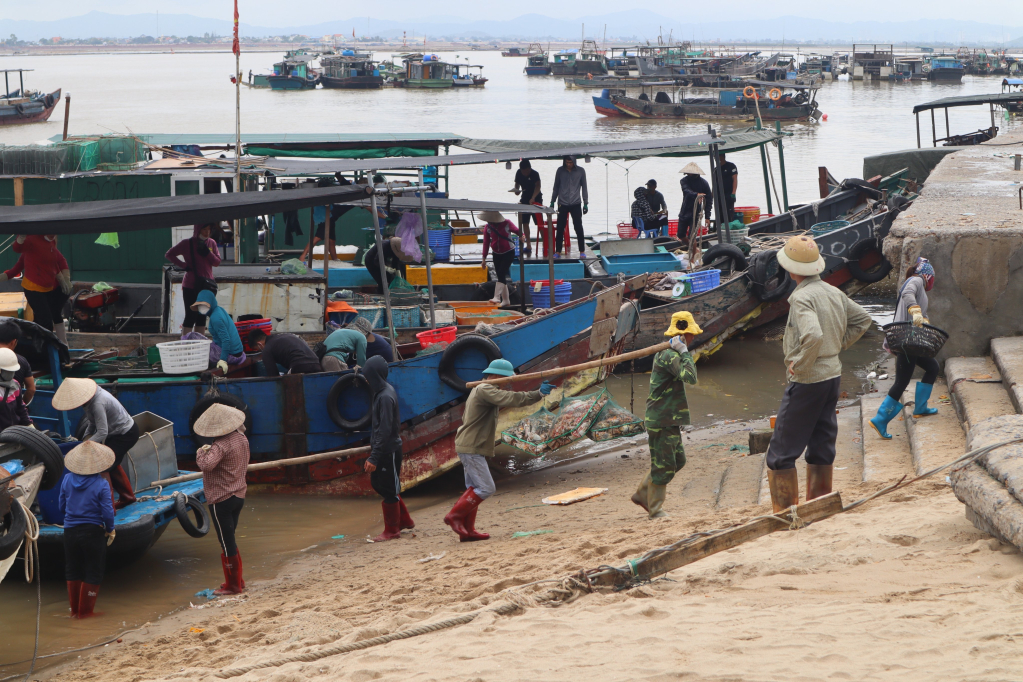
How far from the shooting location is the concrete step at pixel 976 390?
635 cm

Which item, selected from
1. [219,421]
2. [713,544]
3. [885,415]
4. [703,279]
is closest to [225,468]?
[219,421]

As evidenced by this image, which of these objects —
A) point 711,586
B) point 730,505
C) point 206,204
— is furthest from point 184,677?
point 206,204

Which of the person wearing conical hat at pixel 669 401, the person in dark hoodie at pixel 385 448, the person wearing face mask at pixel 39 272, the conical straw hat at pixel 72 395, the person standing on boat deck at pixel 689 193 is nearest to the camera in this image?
the person wearing conical hat at pixel 669 401

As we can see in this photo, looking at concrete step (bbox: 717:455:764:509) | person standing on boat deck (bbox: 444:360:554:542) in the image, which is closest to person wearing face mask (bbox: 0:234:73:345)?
person standing on boat deck (bbox: 444:360:554:542)

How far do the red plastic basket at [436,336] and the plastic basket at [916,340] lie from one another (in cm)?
430

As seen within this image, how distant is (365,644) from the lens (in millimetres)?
4578

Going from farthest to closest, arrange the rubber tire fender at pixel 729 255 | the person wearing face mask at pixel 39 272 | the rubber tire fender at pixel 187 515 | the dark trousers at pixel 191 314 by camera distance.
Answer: the rubber tire fender at pixel 729 255 → the dark trousers at pixel 191 314 → the person wearing face mask at pixel 39 272 → the rubber tire fender at pixel 187 515

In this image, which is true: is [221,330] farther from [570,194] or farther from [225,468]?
[570,194]

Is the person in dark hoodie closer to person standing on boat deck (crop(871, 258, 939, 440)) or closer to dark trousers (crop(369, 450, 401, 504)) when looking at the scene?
dark trousers (crop(369, 450, 401, 504))

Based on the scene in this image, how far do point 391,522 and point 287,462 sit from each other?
1.05m

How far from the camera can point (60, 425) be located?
7.92 metres

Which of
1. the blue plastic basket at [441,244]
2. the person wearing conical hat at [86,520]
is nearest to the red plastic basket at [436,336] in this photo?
the blue plastic basket at [441,244]

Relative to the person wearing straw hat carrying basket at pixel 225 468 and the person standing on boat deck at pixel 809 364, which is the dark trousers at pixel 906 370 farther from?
the person wearing straw hat carrying basket at pixel 225 468

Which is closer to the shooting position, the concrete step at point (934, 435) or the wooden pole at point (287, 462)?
the concrete step at point (934, 435)
